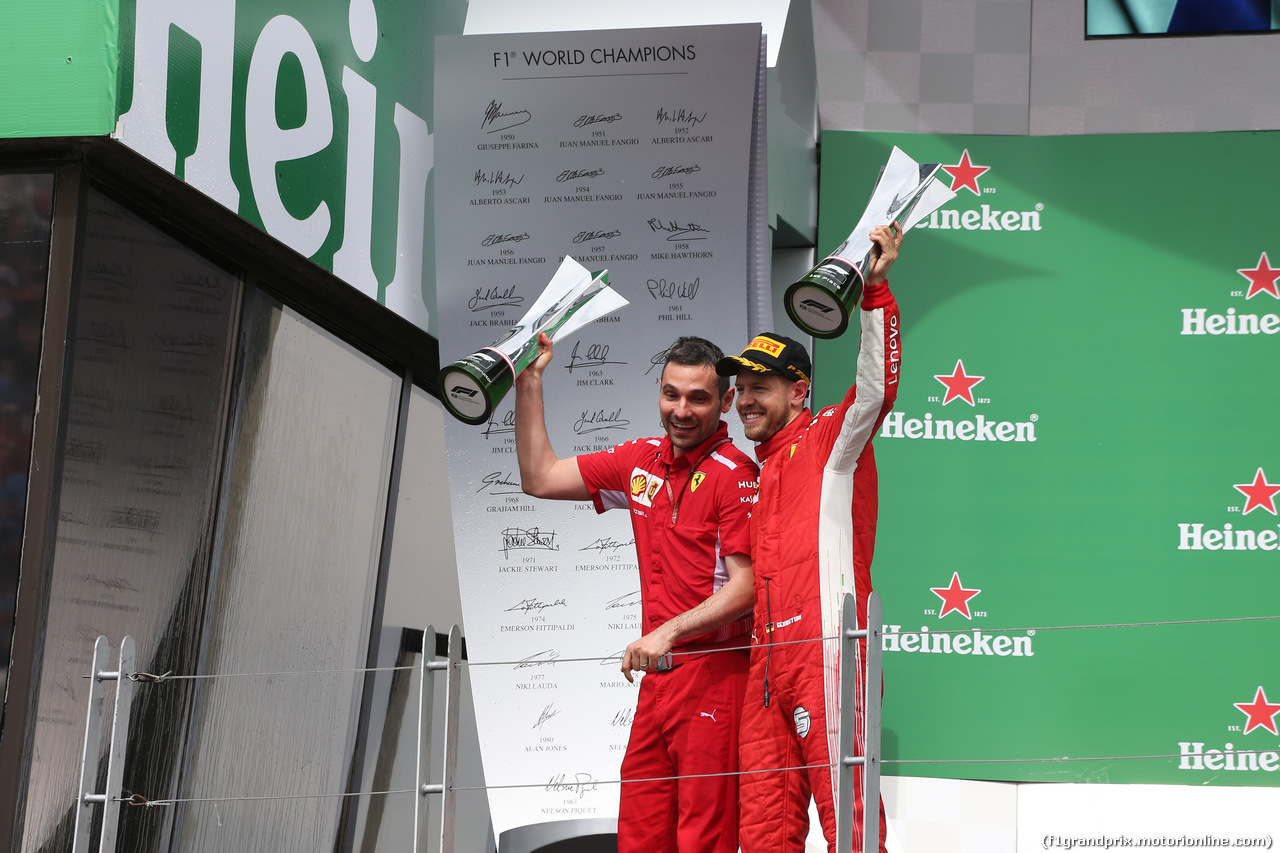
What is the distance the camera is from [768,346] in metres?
3.04

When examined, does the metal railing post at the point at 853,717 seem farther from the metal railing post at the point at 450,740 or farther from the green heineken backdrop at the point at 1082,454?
the green heineken backdrop at the point at 1082,454

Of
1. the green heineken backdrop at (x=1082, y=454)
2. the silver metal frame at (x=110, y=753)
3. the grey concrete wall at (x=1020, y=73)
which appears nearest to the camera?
the silver metal frame at (x=110, y=753)

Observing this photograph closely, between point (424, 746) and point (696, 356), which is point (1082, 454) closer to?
point (696, 356)

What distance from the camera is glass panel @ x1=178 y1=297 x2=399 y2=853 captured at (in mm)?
3738

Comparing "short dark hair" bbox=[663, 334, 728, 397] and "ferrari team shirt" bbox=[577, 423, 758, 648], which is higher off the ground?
"short dark hair" bbox=[663, 334, 728, 397]

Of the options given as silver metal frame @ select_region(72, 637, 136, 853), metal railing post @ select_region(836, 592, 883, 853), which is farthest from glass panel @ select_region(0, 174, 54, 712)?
metal railing post @ select_region(836, 592, 883, 853)

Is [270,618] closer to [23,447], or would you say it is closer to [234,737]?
[234,737]

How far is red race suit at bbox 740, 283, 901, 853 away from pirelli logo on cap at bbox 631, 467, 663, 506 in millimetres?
325

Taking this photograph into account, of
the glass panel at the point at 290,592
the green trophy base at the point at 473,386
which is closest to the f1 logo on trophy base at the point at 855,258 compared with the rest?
the green trophy base at the point at 473,386

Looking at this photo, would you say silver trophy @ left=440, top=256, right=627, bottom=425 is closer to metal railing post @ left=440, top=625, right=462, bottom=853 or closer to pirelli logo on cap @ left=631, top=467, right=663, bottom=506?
pirelli logo on cap @ left=631, top=467, right=663, bottom=506

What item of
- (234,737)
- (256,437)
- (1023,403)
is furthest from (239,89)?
(1023,403)

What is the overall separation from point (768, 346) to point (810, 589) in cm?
55

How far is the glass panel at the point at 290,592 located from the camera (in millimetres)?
3738

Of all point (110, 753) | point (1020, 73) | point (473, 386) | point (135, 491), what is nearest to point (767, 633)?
point (473, 386)
